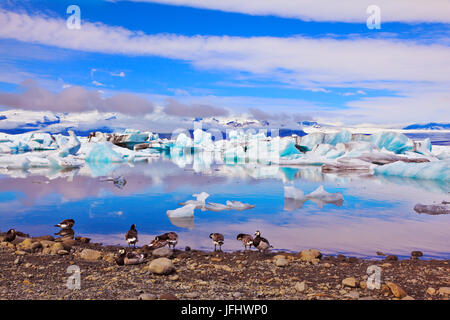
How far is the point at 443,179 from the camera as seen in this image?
17.3 metres

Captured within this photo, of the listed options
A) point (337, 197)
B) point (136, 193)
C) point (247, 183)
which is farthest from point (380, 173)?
point (136, 193)

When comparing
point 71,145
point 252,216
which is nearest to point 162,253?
point 252,216

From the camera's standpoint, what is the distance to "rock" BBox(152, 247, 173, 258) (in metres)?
5.78

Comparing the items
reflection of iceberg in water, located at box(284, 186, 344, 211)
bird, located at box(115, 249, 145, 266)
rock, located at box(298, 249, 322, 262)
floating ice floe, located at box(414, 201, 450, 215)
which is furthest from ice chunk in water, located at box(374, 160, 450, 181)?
bird, located at box(115, 249, 145, 266)

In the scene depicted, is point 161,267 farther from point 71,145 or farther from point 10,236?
point 71,145

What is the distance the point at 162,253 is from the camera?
580 centimetres

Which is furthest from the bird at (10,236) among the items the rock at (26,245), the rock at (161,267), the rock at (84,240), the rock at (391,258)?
the rock at (391,258)

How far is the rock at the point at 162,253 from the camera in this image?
5777 millimetres

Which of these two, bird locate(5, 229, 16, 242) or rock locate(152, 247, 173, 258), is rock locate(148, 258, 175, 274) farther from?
bird locate(5, 229, 16, 242)

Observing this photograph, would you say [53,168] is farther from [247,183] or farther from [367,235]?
[367,235]

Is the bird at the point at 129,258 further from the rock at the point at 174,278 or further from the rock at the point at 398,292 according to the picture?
the rock at the point at 398,292

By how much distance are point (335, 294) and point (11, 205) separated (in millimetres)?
9994

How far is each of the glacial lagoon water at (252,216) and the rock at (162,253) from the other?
0.80 m
